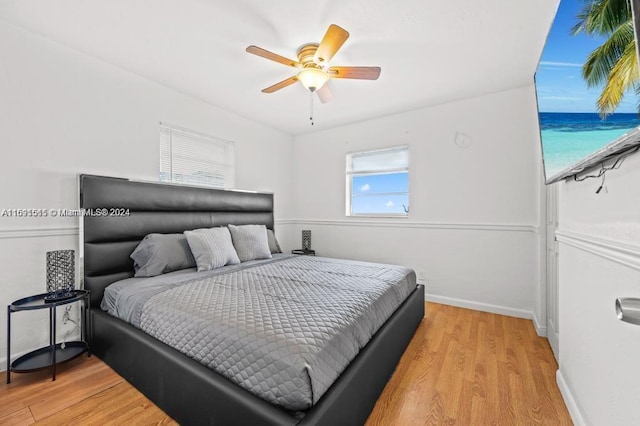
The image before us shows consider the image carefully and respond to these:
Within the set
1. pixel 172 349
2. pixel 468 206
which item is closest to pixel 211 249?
pixel 172 349

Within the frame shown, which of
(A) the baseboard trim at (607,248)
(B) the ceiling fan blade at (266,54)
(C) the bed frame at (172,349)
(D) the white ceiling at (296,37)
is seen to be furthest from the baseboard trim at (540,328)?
(B) the ceiling fan blade at (266,54)

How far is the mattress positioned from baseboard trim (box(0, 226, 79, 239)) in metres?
0.60

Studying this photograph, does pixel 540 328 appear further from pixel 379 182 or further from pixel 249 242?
pixel 249 242

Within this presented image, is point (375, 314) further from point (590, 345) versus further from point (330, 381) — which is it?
point (590, 345)

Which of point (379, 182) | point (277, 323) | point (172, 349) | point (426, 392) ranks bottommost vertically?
point (426, 392)

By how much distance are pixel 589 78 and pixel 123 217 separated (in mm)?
3122

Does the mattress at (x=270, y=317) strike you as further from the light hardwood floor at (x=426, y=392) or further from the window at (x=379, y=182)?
the window at (x=379, y=182)

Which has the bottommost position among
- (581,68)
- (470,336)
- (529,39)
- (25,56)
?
(470,336)

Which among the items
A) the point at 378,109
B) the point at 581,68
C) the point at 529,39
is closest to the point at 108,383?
the point at 581,68

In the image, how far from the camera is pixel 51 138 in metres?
2.15

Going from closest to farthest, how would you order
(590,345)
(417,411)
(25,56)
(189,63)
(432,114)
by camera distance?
(590,345)
(417,411)
(25,56)
(189,63)
(432,114)

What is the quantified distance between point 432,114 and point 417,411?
319cm

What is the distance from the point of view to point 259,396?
1139mm

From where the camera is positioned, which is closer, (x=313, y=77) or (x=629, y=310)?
(x=629, y=310)
